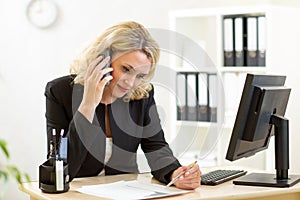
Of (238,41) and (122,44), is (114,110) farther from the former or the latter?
(238,41)

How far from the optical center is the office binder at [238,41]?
143 inches

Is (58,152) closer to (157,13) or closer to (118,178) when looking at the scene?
(118,178)

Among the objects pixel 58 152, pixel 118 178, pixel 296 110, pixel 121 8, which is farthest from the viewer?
pixel 121 8

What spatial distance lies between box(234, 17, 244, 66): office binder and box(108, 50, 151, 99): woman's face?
155 cm

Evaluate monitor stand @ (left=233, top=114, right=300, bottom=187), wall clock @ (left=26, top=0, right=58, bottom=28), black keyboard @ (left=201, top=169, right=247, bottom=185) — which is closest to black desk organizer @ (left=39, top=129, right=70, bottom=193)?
black keyboard @ (left=201, top=169, right=247, bottom=185)

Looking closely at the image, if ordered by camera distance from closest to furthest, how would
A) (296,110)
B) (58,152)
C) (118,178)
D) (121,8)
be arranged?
(58,152) < (118,178) < (296,110) < (121,8)

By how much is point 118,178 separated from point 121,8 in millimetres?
1955

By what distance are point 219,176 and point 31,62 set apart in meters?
1.82

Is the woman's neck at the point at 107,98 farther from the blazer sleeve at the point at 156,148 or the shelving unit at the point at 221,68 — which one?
the shelving unit at the point at 221,68

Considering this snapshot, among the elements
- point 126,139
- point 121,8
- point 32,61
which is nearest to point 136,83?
point 126,139

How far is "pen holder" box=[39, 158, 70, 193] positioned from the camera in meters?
1.94

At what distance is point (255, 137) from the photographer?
83.0 inches

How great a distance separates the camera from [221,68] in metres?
3.69

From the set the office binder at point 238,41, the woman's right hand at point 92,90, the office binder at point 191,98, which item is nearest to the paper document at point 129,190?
the woman's right hand at point 92,90
